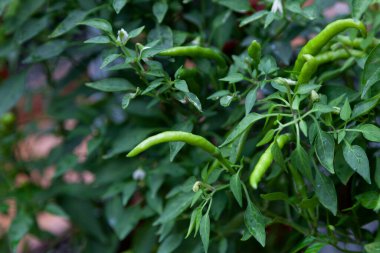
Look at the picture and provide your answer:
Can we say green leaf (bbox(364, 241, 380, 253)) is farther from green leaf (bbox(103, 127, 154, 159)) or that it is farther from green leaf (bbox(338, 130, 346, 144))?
green leaf (bbox(103, 127, 154, 159))

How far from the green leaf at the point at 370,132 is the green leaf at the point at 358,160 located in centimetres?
2

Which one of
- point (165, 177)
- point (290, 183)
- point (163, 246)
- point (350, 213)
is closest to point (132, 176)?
point (165, 177)

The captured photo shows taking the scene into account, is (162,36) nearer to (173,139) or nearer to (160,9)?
(160,9)

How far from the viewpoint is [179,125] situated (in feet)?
3.34

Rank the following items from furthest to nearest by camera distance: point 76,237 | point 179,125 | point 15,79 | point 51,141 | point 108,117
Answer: point 51,141, point 76,237, point 108,117, point 15,79, point 179,125

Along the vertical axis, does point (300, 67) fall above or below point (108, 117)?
above

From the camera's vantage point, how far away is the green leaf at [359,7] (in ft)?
2.99

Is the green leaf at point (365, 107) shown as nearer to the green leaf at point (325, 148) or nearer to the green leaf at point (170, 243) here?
the green leaf at point (325, 148)

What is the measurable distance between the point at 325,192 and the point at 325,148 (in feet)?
0.26

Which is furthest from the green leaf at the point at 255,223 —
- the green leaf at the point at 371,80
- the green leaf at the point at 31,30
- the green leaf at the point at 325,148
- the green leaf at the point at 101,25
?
the green leaf at the point at 31,30

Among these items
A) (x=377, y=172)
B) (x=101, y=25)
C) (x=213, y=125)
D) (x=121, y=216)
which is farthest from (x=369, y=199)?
(x=121, y=216)

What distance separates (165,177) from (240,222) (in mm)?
182

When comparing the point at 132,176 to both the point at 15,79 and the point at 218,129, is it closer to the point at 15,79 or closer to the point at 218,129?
the point at 218,129

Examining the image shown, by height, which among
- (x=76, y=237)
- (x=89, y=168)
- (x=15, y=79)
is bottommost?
(x=76, y=237)
